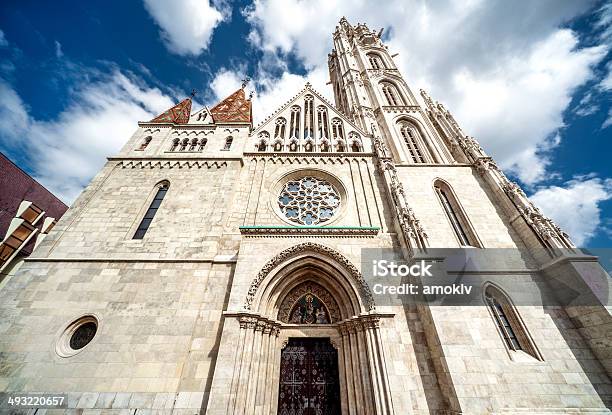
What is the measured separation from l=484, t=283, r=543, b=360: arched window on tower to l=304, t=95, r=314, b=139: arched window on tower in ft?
32.1

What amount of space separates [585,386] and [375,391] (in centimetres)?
537

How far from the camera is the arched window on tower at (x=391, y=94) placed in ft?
51.8

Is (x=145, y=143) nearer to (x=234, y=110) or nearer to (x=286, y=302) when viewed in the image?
(x=234, y=110)

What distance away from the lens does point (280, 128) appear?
39.1 feet

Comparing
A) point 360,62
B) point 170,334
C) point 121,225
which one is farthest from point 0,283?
point 360,62

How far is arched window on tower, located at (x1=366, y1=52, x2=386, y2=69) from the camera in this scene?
19.7m

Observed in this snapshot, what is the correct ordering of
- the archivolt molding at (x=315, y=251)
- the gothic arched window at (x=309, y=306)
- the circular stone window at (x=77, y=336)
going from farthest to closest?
the gothic arched window at (x=309, y=306), the archivolt molding at (x=315, y=251), the circular stone window at (x=77, y=336)

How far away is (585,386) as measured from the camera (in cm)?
539

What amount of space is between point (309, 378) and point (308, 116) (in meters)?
12.0

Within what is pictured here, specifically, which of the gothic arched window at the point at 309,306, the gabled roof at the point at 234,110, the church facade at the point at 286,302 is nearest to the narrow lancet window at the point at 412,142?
the church facade at the point at 286,302

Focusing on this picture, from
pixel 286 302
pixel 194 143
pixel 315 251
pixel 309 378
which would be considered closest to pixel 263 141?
pixel 194 143

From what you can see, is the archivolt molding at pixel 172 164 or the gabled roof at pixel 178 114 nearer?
the archivolt molding at pixel 172 164

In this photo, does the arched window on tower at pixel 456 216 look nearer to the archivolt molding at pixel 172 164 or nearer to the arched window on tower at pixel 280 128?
the arched window on tower at pixel 280 128

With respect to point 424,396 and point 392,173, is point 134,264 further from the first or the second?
point 392,173
